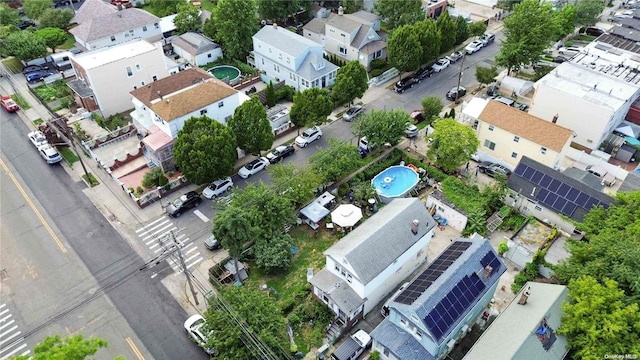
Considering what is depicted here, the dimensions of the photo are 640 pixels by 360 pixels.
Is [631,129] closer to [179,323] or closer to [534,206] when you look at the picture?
[534,206]

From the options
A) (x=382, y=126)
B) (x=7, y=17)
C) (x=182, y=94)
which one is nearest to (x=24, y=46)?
(x=7, y=17)

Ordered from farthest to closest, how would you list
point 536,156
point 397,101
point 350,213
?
1. point 397,101
2. point 536,156
3. point 350,213

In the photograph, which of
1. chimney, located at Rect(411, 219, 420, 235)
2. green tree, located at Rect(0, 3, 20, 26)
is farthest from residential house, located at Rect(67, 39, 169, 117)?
chimney, located at Rect(411, 219, 420, 235)

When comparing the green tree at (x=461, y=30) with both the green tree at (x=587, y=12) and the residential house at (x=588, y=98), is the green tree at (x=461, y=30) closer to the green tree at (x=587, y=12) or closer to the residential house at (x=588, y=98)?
the residential house at (x=588, y=98)

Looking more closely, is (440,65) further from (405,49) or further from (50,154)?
(50,154)

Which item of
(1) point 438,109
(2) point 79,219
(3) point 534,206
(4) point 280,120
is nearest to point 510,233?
(3) point 534,206

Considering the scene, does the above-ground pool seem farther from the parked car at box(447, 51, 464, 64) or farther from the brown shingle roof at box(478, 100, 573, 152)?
the parked car at box(447, 51, 464, 64)
